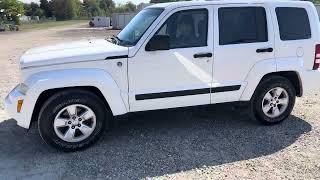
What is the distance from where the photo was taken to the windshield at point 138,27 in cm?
584

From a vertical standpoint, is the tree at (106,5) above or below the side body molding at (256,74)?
above

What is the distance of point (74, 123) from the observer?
555cm

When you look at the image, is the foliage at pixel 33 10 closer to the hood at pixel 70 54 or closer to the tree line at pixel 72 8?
the tree line at pixel 72 8

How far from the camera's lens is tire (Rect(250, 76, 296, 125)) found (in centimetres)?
643

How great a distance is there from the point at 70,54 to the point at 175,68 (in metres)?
1.44

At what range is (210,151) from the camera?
5.61 meters

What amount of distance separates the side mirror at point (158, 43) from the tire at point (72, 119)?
0.99 m

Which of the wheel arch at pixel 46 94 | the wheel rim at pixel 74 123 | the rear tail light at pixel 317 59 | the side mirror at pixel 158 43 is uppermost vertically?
the side mirror at pixel 158 43

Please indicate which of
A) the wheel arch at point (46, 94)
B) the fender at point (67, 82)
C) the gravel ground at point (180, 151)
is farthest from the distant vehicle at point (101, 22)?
the fender at point (67, 82)

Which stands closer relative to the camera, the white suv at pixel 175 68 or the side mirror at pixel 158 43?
the white suv at pixel 175 68

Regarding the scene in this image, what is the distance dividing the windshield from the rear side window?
6.28 ft

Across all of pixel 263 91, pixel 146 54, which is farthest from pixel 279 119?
pixel 146 54

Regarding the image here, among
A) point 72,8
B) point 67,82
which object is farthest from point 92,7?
point 67,82

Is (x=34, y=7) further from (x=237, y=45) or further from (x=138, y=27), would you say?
(x=237, y=45)
